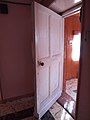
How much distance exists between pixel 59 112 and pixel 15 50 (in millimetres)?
1402

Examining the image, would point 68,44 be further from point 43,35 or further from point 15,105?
point 15,105

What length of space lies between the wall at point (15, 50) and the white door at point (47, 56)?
1.78ft

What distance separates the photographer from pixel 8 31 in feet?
6.89

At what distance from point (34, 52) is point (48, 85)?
736 mm

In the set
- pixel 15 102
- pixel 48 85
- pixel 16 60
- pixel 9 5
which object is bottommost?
pixel 15 102

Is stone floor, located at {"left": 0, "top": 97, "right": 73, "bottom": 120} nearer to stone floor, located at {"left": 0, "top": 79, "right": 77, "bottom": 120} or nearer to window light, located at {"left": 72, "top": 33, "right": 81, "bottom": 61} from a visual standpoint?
stone floor, located at {"left": 0, "top": 79, "right": 77, "bottom": 120}

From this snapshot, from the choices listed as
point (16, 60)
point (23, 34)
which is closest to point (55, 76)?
point (16, 60)

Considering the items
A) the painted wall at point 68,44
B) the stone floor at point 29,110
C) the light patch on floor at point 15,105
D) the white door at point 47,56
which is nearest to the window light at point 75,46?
the painted wall at point 68,44

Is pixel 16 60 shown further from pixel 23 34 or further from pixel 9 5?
pixel 9 5

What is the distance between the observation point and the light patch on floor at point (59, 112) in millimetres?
1840

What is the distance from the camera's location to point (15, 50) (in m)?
2.21

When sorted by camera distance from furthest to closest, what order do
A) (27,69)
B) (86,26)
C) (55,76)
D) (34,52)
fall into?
1. (27,69)
2. (55,76)
3. (34,52)
4. (86,26)

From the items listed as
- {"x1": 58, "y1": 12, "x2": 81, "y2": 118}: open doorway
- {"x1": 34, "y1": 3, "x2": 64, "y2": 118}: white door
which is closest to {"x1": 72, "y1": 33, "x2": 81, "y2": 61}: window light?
{"x1": 58, "y1": 12, "x2": 81, "y2": 118}: open doorway

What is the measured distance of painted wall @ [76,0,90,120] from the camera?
1.17 m
